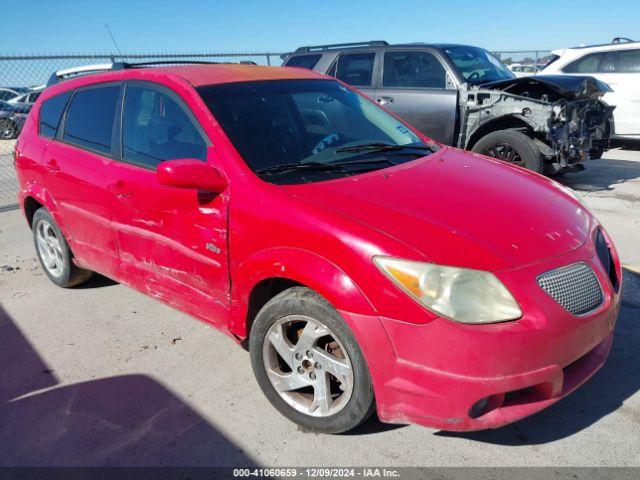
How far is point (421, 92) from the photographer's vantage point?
754 cm

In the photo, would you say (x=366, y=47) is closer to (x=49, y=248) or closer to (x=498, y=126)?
(x=498, y=126)

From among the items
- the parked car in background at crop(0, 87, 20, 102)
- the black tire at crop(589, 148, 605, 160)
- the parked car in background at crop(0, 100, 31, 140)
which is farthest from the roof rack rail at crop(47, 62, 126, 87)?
the parked car in background at crop(0, 87, 20, 102)

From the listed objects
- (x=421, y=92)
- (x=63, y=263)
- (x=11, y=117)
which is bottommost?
(x=11, y=117)

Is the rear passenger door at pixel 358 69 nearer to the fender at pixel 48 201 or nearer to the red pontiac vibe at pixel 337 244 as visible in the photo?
the red pontiac vibe at pixel 337 244

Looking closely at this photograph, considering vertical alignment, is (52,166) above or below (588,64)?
below

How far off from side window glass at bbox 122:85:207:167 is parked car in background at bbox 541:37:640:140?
28.7ft

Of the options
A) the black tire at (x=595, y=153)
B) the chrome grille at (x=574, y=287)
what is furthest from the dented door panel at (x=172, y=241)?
the black tire at (x=595, y=153)

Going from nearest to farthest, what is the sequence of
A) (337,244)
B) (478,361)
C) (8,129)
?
1. (478,361)
2. (337,244)
3. (8,129)

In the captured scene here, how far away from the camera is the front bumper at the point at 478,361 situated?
2.18 m

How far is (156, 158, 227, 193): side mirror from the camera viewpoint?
2.75 m

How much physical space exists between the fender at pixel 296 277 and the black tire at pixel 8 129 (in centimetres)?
1686

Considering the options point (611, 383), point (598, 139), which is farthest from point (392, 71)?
point (611, 383)

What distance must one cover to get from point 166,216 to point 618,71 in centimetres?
967

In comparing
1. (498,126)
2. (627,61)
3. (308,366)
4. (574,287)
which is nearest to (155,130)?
(308,366)
